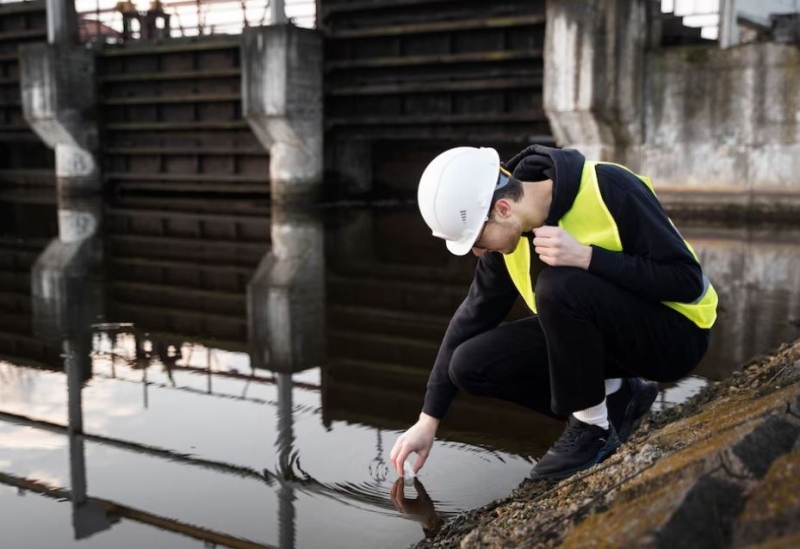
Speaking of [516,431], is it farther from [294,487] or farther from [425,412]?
[294,487]

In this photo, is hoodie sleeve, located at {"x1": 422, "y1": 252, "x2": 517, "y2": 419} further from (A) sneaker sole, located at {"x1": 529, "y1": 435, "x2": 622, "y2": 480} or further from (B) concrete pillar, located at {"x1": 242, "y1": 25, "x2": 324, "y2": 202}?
(B) concrete pillar, located at {"x1": 242, "y1": 25, "x2": 324, "y2": 202}

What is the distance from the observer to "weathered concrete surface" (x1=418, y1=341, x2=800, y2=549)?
1.09m

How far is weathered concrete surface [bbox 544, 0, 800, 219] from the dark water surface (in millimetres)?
2346

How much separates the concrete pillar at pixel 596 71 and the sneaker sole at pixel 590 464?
24.9 feet

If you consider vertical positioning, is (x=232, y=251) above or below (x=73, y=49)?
below

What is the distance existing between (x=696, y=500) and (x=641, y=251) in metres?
1.02

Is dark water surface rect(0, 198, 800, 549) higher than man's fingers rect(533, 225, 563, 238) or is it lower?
lower

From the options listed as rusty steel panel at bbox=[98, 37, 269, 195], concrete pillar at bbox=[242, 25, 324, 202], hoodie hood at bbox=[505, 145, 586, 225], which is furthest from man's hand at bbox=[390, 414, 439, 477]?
rusty steel panel at bbox=[98, 37, 269, 195]

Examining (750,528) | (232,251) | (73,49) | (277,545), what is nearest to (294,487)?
(277,545)

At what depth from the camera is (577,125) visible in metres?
9.75

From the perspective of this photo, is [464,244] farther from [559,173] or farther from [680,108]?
[680,108]

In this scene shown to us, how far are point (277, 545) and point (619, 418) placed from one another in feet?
3.26

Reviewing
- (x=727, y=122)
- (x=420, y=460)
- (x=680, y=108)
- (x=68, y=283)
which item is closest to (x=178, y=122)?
(x=680, y=108)

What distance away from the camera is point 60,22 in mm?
14789
